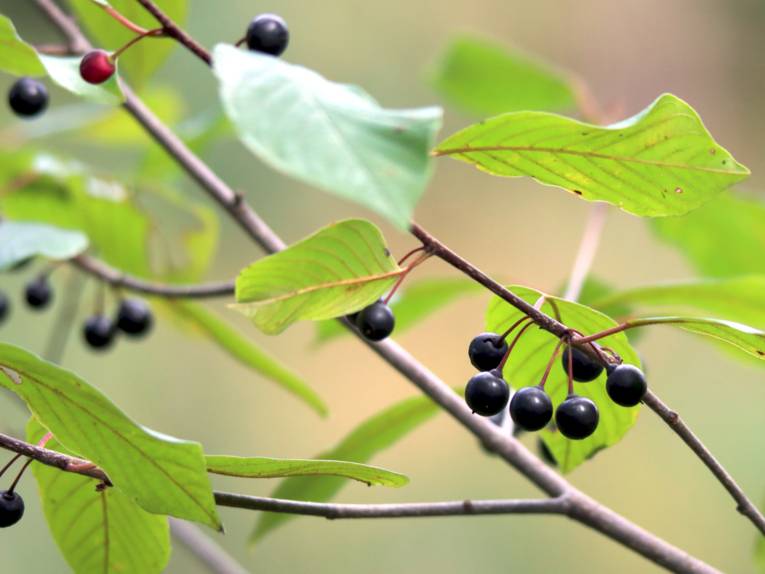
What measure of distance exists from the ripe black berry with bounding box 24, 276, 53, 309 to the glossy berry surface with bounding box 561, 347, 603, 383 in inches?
32.4

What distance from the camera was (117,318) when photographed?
122cm

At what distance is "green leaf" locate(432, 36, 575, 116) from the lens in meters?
1.41

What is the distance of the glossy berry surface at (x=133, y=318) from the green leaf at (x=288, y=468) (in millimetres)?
639

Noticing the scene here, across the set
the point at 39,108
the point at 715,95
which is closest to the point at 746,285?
the point at 39,108

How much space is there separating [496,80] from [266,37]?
31.7 inches

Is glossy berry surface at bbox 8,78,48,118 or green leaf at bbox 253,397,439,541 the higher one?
glossy berry surface at bbox 8,78,48,118

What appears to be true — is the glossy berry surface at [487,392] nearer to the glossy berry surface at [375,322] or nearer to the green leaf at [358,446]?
the glossy berry surface at [375,322]

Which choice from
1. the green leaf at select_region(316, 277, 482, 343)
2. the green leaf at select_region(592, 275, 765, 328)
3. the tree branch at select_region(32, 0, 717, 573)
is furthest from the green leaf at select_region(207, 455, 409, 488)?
the green leaf at select_region(316, 277, 482, 343)

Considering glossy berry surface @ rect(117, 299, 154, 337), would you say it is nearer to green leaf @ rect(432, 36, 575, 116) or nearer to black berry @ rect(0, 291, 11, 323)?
black berry @ rect(0, 291, 11, 323)

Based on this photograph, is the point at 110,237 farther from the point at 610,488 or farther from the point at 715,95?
the point at 715,95

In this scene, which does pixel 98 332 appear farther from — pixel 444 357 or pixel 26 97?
pixel 444 357

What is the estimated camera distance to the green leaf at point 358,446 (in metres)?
0.96

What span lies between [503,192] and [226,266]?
96 centimetres

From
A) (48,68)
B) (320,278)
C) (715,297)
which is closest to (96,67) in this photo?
(48,68)
